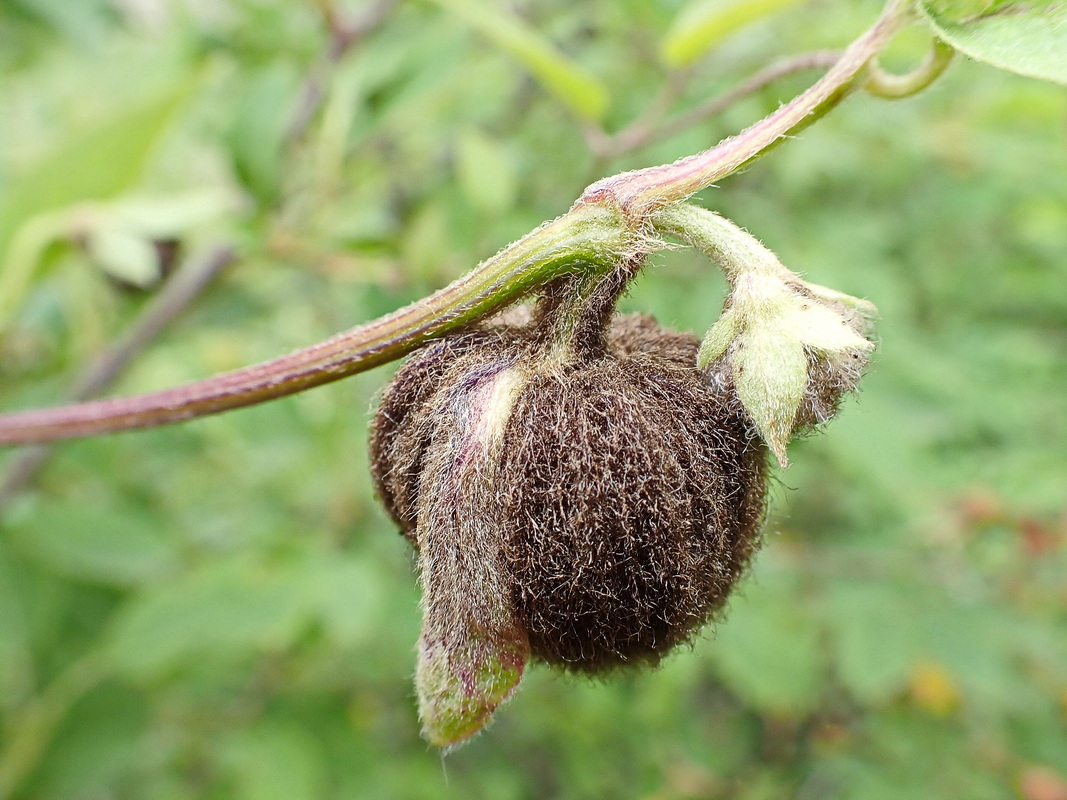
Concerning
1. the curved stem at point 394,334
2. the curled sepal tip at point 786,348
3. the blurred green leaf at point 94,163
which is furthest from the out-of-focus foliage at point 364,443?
the curled sepal tip at point 786,348

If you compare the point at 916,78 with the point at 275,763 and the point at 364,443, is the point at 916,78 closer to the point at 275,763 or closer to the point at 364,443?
the point at 364,443

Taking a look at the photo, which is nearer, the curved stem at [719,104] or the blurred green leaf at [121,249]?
the curved stem at [719,104]

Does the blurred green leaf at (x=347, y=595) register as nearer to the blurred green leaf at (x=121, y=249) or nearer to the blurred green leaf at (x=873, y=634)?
the blurred green leaf at (x=121, y=249)

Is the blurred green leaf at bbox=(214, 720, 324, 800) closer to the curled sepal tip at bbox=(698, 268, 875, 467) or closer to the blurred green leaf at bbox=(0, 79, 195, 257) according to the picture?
the blurred green leaf at bbox=(0, 79, 195, 257)

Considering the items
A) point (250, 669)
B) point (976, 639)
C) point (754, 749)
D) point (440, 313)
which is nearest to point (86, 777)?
point (250, 669)

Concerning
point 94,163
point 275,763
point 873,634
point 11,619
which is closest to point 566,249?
point 94,163
